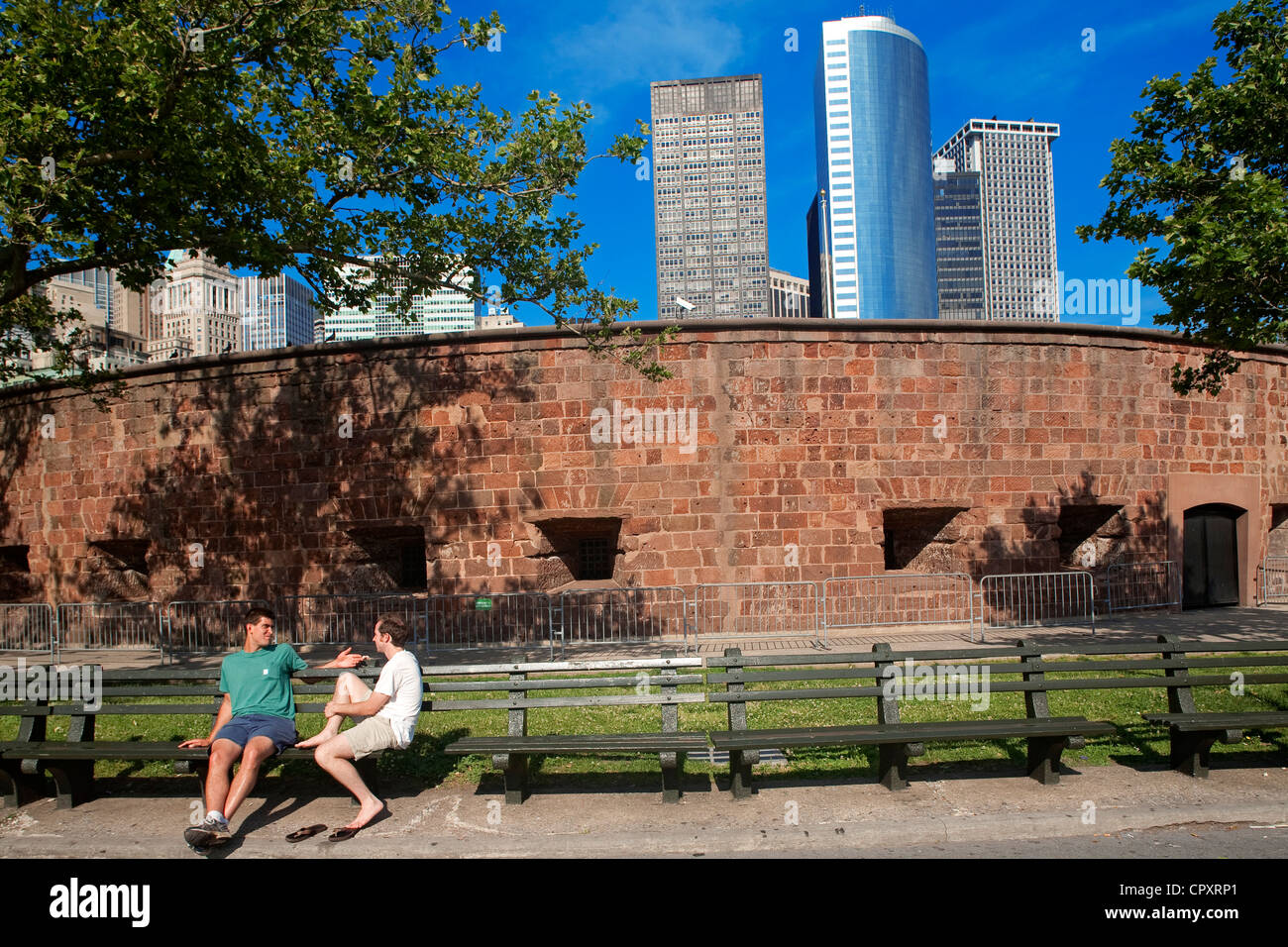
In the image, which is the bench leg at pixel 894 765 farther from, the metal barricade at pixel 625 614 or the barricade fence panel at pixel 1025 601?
the barricade fence panel at pixel 1025 601

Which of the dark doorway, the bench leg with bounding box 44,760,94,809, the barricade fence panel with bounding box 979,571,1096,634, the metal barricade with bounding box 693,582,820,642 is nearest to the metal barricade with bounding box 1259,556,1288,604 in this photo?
the dark doorway

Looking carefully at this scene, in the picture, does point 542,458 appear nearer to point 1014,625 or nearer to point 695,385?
point 695,385

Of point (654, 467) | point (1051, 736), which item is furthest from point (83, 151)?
point (1051, 736)

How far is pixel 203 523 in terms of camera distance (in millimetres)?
14047

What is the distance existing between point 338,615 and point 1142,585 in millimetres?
13561

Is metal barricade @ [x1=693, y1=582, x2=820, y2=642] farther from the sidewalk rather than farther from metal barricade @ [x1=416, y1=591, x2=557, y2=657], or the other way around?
the sidewalk

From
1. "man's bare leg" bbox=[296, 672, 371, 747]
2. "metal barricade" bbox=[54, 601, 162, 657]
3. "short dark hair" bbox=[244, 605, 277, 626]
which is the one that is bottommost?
"metal barricade" bbox=[54, 601, 162, 657]

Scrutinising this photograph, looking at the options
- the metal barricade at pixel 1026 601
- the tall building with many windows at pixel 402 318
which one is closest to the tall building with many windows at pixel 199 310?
the tall building with many windows at pixel 402 318

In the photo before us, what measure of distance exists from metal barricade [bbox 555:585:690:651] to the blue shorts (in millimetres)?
7329

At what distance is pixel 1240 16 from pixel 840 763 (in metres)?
10.3

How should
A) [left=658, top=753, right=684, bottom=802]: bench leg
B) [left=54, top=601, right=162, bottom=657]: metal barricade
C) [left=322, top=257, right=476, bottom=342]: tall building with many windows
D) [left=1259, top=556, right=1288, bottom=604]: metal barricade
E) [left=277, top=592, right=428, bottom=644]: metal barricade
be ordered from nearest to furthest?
[left=658, top=753, right=684, bottom=802]: bench leg, [left=322, top=257, right=476, bottom=342]: tall building with many windows, [left=277, top=592, right=428, bottom=644]: metal barricade, [left=54, top=601, right=162, bottom=657]: metal barricade, [left=1259, top=556, right=1288, bottom=604]: metal barricade

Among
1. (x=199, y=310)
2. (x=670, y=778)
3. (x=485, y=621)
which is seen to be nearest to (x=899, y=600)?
(x=485, y=621)

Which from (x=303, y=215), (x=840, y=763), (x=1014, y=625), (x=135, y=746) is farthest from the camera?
(x=1014, y=625)

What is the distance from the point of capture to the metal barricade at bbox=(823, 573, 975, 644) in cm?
1287
